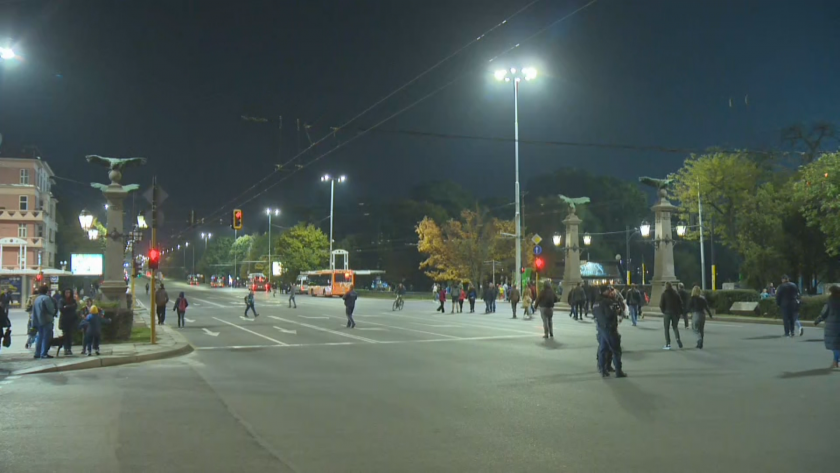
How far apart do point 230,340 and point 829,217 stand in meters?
30.6

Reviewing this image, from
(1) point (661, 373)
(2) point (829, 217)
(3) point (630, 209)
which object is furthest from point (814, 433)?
(3) point (630, 209)

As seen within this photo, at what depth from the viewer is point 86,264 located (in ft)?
130

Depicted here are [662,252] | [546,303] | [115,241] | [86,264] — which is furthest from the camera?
[86,264]

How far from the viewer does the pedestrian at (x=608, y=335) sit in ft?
39.9

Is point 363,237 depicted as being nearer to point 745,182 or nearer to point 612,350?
point 745,182

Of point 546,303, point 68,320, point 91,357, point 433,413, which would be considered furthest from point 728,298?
point 68,320

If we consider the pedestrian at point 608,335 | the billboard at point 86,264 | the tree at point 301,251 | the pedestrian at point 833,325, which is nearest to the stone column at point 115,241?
the billboard at point 86,264

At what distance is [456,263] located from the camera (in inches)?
2594

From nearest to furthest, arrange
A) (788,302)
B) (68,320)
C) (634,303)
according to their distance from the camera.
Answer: (68,320) < (788,302) < (634,303)

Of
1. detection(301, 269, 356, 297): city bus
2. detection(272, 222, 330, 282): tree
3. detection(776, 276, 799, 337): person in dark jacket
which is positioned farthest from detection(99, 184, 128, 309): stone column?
detection(272, 222, 330, 282): tree

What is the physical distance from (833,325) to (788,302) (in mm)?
7693

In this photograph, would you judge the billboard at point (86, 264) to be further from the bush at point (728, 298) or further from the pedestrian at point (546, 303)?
the bush at point (728, 298)

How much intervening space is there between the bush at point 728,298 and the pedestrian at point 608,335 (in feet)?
72.5

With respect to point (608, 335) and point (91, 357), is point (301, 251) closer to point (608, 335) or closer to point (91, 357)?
point (91, 357)
